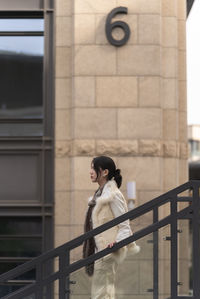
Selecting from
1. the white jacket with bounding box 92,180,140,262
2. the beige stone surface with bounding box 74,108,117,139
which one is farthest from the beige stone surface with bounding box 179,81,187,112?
the white jacket with bounding box 92,180,140,262

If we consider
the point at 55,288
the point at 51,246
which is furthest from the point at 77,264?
the point at 51,246

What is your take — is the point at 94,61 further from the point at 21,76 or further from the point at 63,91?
the point at 21,76

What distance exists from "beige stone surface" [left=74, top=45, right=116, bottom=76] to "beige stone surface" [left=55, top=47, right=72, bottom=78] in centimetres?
23

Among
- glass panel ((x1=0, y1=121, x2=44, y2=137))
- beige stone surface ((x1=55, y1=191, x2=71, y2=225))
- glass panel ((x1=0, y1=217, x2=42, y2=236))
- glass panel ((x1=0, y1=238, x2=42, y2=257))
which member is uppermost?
glass panel ((x1=0, y1=121, x2=44, y2=137))

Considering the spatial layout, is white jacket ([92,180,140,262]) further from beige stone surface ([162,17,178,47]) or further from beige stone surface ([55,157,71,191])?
beige stone surface ([162,17,178,47])

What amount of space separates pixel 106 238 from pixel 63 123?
19.8 ft

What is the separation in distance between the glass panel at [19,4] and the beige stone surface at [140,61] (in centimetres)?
182

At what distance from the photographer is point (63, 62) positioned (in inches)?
511

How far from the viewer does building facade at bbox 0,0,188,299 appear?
1262 centimetres

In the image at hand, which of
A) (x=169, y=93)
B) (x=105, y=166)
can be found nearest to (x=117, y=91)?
(x=169, y=93)

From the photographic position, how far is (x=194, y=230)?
22.7 feet

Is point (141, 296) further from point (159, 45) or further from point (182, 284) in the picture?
point (159, 45)

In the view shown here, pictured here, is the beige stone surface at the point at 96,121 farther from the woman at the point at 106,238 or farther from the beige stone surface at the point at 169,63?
the woman at the point at 106,238

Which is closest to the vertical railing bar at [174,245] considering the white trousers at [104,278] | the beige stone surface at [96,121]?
the white trousers at [104,278]
